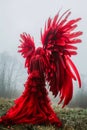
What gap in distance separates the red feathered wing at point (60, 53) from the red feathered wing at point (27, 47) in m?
0.44

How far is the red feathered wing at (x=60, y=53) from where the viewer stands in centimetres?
948

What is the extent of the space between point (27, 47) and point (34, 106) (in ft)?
4.98

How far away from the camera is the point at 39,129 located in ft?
28.5

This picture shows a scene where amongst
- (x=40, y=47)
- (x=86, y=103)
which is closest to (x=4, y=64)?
(x=86, y=103)

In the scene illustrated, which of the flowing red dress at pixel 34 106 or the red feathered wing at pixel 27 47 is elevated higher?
the red feathered wing at pixel 27 47

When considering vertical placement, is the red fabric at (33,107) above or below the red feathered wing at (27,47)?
below

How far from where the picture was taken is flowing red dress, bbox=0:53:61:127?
30.8ft

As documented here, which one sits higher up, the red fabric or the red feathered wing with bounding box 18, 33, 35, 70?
the red feathered wing with bounding box 18, 33, 35, 70

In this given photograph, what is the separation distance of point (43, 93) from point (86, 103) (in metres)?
11.1

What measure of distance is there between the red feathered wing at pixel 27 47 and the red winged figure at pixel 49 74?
23 centimetres

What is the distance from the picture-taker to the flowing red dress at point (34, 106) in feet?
30.8

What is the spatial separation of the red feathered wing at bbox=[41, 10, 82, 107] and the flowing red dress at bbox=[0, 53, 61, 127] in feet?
0.89

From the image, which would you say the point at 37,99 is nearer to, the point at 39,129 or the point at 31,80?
the point at 31,80

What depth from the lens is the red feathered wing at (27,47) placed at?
10117mm
